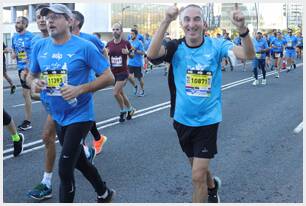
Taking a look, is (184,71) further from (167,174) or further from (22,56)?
(22,56)

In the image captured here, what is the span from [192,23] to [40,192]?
2.33 meters

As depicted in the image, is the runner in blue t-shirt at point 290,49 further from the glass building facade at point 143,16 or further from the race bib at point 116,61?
the glass building facade at point 143,16

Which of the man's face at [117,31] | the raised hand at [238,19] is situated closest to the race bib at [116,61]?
the man's face at [117,31]

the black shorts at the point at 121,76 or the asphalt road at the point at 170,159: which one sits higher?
the black shorts at the point at 121,76

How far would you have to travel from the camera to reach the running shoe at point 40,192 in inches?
181

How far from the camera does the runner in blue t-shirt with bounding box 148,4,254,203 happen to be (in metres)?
3.77

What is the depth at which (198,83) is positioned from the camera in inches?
150

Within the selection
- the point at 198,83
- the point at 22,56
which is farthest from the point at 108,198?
the point at 22,56

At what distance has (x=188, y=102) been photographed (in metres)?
3.88

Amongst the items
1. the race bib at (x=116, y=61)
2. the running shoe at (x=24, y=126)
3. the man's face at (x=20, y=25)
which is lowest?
the running shoe at (x=24, y=126)

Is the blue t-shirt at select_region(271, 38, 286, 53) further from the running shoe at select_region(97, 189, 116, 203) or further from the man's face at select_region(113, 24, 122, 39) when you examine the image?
the running shoe at select_region(97, 189, 116, 203)

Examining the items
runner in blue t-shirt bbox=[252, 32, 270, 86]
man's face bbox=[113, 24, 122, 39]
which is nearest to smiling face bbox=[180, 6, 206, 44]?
man's face bbox=[113, 24, 122, 39]

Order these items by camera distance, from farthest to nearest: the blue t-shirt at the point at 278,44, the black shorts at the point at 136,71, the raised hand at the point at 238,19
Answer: the blue t-shirt at the point at 278,44
the black shorts at the point at 136,71
the raised hand at the point at 238,19

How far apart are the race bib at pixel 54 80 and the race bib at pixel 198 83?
1084 mm
